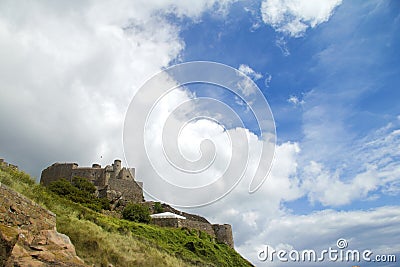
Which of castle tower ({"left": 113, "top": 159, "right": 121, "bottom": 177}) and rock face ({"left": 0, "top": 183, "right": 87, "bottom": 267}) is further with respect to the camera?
castle tower ({"left": 113, "top": 159, "right": 121, "bottom": 177})

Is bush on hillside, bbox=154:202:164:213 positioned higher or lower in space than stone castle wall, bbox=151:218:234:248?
higher

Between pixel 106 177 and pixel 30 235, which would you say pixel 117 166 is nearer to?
pixel 106 177

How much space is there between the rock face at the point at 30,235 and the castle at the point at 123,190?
27.4 m

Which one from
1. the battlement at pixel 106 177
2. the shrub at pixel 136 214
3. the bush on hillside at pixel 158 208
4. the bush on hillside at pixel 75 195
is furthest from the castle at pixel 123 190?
the bush on hillside at pixel 75 195

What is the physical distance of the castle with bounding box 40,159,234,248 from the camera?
124ft

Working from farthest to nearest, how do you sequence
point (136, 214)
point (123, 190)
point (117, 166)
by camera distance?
point (117, 166), point (123, 190), point (136, 214)

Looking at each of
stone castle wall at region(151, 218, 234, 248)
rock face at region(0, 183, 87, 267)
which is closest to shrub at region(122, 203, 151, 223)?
stone castle wall at region(151, 218, 234, 248)

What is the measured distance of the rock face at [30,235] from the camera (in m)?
7.26

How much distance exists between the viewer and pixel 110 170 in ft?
194

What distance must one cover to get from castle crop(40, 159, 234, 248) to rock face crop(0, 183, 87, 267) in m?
27.4

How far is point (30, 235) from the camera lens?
8305 mm

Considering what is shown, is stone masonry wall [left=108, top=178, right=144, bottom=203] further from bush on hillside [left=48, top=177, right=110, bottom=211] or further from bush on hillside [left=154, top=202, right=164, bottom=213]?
bush on hillside [left=48, top=177, right=110, bottom=211]

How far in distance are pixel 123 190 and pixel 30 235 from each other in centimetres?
4014

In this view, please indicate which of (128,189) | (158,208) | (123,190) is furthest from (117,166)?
(158,208)
